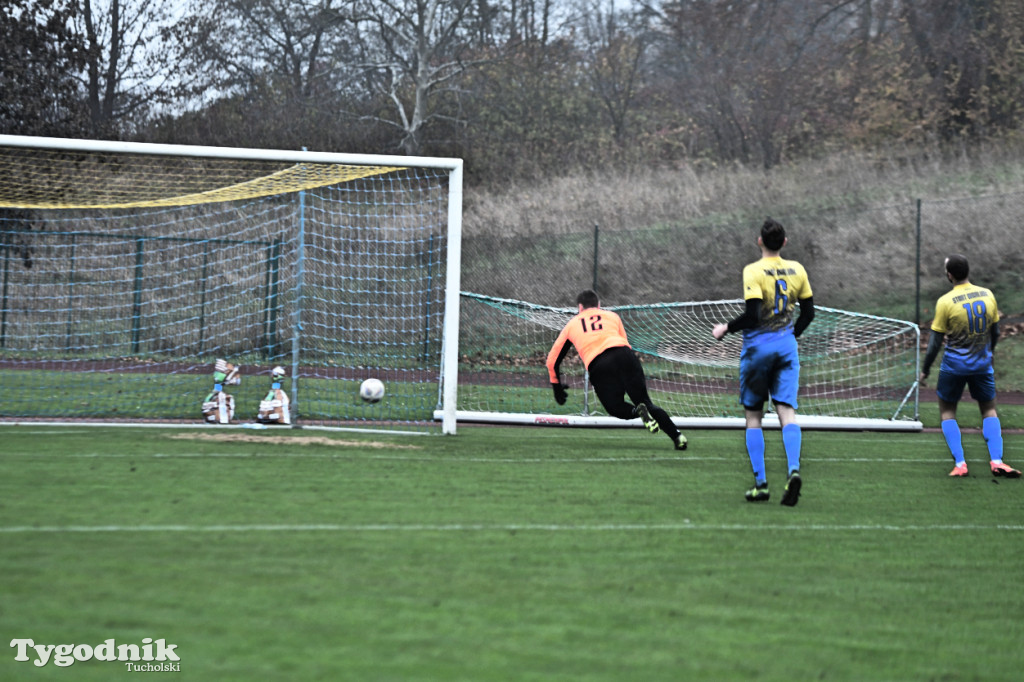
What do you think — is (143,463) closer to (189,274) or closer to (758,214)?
(189,274)

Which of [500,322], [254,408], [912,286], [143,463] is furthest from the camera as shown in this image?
[912,286]

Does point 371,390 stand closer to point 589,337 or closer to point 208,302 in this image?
point 589,337

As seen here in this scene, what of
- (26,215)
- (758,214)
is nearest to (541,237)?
(758,214)

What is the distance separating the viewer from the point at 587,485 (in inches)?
303

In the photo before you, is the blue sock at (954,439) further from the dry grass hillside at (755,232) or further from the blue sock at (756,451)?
the dry grass hillside at (755,232)

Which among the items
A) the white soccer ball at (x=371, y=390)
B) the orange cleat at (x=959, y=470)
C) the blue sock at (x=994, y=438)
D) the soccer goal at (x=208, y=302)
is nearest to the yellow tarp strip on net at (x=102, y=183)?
the soccer goal at (x=208, y=302)

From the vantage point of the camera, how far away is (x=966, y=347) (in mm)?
8930

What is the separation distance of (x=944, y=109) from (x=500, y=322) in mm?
17252

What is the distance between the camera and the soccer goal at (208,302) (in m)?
11.3

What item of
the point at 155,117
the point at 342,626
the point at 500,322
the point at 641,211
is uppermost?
the point at 155,117

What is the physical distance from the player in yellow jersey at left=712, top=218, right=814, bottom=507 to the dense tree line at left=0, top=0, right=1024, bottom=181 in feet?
77.5

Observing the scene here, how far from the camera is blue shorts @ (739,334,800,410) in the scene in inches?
279

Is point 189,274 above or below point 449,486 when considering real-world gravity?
above

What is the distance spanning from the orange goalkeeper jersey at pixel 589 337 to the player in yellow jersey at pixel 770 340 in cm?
279
